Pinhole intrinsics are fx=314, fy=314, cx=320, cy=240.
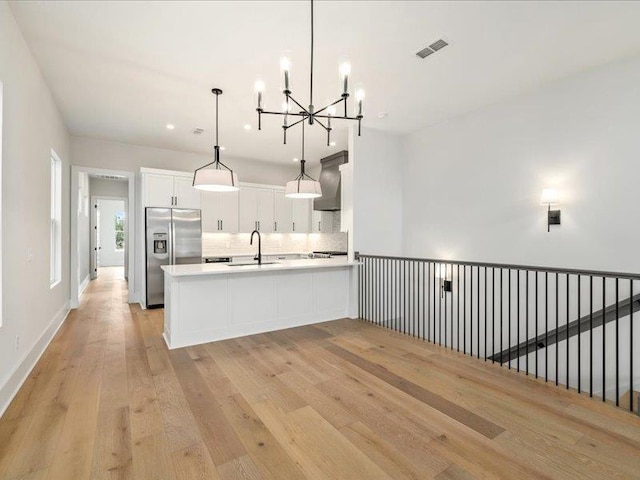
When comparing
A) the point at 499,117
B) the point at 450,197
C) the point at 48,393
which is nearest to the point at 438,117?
the point at 499,117

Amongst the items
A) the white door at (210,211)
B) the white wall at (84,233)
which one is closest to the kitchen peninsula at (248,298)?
the white door at (210,211)

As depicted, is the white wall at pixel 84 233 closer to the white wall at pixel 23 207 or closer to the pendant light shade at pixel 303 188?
the white wall at pixel 23 207

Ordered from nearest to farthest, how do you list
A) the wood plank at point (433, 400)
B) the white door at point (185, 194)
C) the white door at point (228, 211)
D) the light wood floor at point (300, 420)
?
the light wood floor at point (300, 420) < the wood plank at point (433, 400) < the white door at point (185, 194) < the white door at point (228, 211)

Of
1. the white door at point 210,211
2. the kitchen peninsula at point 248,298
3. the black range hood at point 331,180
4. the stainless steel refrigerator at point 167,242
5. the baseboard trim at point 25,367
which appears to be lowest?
the baseboard trim at point 25,367

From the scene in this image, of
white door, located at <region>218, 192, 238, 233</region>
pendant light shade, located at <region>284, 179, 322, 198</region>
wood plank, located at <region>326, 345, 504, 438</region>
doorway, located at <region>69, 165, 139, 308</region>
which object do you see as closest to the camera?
wood plank, located at <region>326, 345, 504, 438</region>

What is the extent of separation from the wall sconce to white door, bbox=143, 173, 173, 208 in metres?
5.79

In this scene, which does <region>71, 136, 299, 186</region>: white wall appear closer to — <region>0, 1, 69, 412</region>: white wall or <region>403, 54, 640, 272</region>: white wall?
<region>0, 1, 69, 412</region>: white wall

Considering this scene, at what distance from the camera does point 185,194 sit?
235 inches

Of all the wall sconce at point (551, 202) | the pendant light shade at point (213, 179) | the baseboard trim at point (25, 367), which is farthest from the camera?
the wall sconce at point (551, 202)

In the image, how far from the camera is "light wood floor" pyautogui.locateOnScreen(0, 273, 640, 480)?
1741 mm

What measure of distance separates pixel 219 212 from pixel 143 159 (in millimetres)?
1709

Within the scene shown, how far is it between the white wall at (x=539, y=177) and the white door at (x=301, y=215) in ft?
9.74

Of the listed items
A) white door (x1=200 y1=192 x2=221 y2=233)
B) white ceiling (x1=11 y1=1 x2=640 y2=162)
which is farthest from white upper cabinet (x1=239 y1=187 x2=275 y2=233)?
white ceiling (x1=11 y1=1 x2=640 y2=162)

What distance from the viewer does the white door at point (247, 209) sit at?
264 inches
